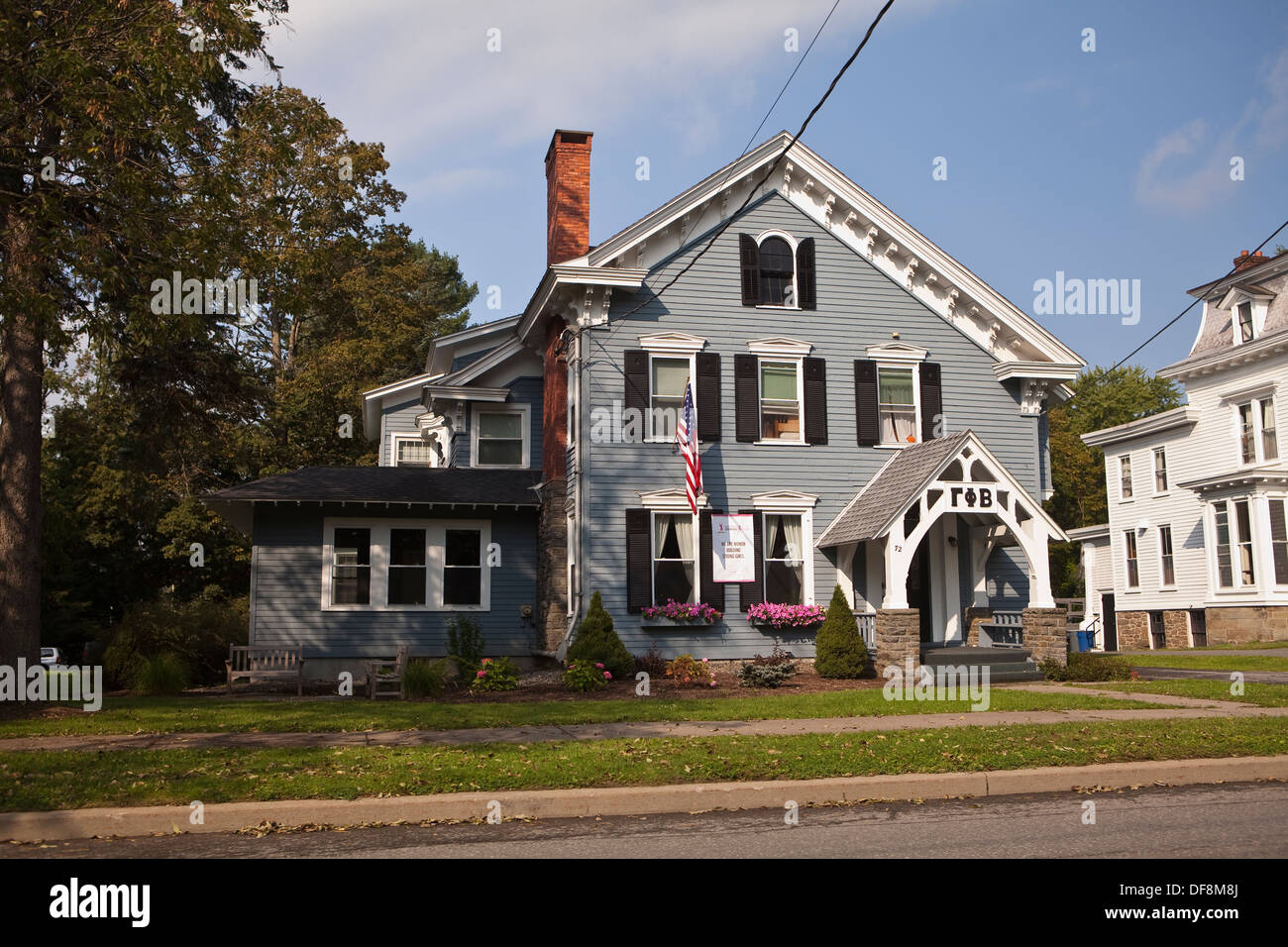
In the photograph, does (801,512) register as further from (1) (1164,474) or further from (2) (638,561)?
(1) (1164,474)

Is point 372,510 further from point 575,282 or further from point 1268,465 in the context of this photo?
point 1268,465

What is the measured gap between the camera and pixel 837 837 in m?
7.60

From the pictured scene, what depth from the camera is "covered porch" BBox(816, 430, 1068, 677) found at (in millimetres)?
18719

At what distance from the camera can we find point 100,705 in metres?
14.7

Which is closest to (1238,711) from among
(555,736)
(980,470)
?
(980,470)

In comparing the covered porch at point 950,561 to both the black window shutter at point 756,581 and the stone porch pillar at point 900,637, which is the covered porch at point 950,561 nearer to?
the stone porch pillar at point 900,637

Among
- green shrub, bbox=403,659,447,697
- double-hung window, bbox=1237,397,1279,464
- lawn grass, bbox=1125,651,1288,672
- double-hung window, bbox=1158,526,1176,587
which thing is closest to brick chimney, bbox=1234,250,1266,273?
double-hung window, bbox=1237,397,1279,464

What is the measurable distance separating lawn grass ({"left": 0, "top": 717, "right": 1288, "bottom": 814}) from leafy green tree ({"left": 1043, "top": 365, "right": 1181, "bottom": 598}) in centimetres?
5664

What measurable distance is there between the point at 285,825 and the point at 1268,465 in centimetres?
3338

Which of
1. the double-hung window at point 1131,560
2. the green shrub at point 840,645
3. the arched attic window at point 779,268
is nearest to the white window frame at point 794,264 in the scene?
the arched attic window at point 779,268

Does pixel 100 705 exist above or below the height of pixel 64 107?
below

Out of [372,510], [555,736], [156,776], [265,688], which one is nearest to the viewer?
[156,776]

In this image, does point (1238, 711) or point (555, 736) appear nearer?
point (555, 736)

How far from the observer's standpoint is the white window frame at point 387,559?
69.9ft
